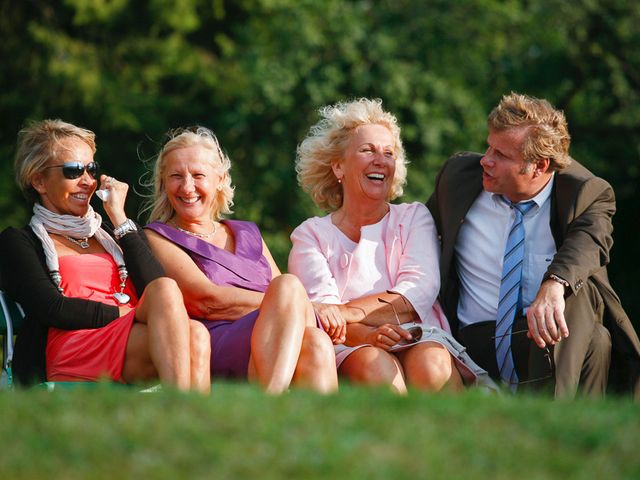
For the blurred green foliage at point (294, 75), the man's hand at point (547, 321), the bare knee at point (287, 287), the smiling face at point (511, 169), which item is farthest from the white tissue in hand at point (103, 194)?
the blurred green foliage at point (294, 75)

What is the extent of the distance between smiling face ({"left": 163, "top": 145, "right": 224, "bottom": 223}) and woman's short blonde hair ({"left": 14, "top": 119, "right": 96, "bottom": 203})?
0.49m

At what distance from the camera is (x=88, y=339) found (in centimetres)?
541

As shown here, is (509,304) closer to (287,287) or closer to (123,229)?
(287,287)

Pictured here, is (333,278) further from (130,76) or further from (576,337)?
(130,76)

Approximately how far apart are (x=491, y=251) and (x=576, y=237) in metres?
0.52

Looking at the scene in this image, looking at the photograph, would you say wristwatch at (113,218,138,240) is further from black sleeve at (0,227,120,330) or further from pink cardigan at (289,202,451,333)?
pink cardigan at (289,202,451,333)

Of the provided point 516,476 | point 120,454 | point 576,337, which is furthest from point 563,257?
point 120,454

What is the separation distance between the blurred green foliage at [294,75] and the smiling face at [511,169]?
9651 mm

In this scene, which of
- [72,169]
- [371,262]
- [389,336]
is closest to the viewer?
[389,336]

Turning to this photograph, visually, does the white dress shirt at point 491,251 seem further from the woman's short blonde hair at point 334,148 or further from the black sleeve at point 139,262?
the black sleeve at point 139,262

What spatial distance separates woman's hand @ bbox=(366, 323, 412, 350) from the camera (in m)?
5.61

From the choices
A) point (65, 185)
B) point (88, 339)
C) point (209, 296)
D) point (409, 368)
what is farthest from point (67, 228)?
point (409, 368)

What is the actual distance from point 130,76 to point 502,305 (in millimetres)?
13843

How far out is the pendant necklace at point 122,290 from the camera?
5680 mm
